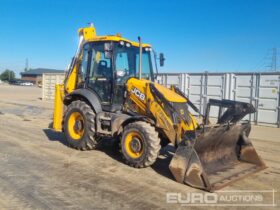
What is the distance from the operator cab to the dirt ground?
137 cm

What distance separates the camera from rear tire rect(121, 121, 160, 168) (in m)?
5.99

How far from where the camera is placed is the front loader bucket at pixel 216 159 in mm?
5230

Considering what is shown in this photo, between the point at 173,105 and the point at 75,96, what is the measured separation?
112 inches

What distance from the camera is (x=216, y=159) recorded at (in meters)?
6.33

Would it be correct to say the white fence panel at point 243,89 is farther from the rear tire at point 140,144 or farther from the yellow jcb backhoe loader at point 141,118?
the rear tire at point 140,144

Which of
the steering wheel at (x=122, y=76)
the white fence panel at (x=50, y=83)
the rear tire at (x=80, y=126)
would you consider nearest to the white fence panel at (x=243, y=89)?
the rear tire at (x=80, y=126)

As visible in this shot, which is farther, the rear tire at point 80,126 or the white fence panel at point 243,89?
the white fence panel at point 243,89

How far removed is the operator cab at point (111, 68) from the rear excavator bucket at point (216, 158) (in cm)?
216

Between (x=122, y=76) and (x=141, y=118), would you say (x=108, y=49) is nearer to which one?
(x=122, y=76)

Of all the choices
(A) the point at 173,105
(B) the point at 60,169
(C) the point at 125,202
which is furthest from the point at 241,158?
(B) the point at 60,169

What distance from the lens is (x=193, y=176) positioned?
5258 mm

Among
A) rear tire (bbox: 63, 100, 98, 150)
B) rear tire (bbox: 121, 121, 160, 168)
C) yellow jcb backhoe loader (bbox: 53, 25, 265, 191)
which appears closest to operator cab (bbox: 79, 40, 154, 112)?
yellow jcb backhoe loader (bbox: 53, 25, 265, 191)

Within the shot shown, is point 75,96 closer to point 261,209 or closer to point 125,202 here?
point 125,202

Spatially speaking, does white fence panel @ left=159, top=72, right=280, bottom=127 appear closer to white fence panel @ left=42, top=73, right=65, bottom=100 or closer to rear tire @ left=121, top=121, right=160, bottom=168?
rear tire @ left=121, top=121, right=160, bottom=168
